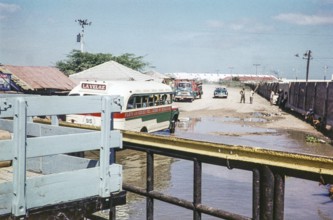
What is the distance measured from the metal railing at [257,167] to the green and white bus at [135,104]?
10314mm

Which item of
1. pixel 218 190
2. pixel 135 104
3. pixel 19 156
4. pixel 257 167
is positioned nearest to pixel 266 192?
pixel 257 167

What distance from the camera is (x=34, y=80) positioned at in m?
21.2

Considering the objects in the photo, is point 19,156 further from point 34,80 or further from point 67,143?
point 34,80

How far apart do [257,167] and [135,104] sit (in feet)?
40.5

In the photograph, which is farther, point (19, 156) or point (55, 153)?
point (55, 153)

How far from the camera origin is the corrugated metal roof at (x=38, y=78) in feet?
67.0

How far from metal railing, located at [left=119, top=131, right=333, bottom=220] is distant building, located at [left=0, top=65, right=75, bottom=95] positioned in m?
16.6

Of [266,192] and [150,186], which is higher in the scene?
[266,192]

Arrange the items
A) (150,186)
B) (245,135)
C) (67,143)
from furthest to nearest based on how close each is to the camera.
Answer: (245,135) < (150,186) < (67,143)

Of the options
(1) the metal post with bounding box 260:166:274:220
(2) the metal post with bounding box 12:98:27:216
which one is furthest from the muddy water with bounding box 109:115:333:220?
(1) the metal post with bounding box 260:166:274:220

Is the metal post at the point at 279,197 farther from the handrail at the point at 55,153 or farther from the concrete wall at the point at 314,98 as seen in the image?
the concrete wall at the point at 314,98

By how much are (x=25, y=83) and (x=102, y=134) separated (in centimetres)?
1804

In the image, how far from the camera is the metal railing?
2.88m

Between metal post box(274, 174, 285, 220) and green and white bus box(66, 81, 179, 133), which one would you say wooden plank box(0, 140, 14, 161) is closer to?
metal post box(274, 174, 285, 220)
